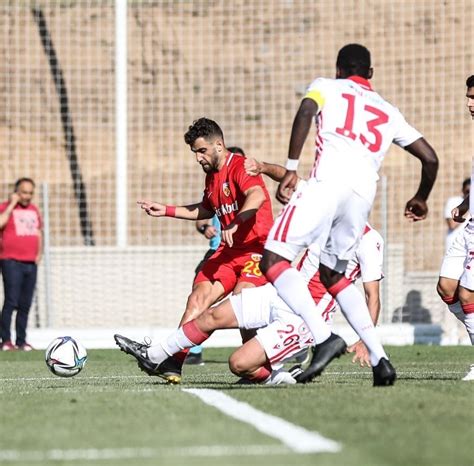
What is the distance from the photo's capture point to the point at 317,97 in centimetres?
715

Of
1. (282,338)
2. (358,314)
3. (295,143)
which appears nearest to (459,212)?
(282,338)

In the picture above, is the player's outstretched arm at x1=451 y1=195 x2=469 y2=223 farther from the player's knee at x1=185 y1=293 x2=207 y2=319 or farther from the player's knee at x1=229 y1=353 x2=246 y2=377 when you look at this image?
the player's knee at x1=229 y1=353 x2=246 y2=377

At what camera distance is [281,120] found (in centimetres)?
2459

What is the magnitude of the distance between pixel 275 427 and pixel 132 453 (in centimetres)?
82

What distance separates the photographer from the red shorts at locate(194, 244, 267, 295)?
905 cm

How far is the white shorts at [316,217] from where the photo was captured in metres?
7.09

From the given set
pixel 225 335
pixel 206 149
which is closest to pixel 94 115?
pixel 225 335

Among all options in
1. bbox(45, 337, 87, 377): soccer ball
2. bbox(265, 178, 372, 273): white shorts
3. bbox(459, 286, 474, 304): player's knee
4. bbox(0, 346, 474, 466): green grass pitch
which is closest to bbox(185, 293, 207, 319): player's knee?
bbox(0, 346, 474, 466): green grass pitch

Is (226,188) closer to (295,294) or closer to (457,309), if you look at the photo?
(295,294)

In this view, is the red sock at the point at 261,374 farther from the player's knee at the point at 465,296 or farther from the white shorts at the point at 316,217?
the player's knee at the point at 465,296

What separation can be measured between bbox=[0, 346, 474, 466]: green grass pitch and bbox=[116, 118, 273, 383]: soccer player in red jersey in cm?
80

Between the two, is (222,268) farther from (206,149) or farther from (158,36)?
(158,36)

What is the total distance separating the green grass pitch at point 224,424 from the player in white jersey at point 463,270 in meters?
0.71

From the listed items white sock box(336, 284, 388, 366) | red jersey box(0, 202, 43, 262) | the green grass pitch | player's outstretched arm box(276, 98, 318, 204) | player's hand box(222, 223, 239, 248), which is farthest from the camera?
red jersey box(0, 202, 43, 262)
